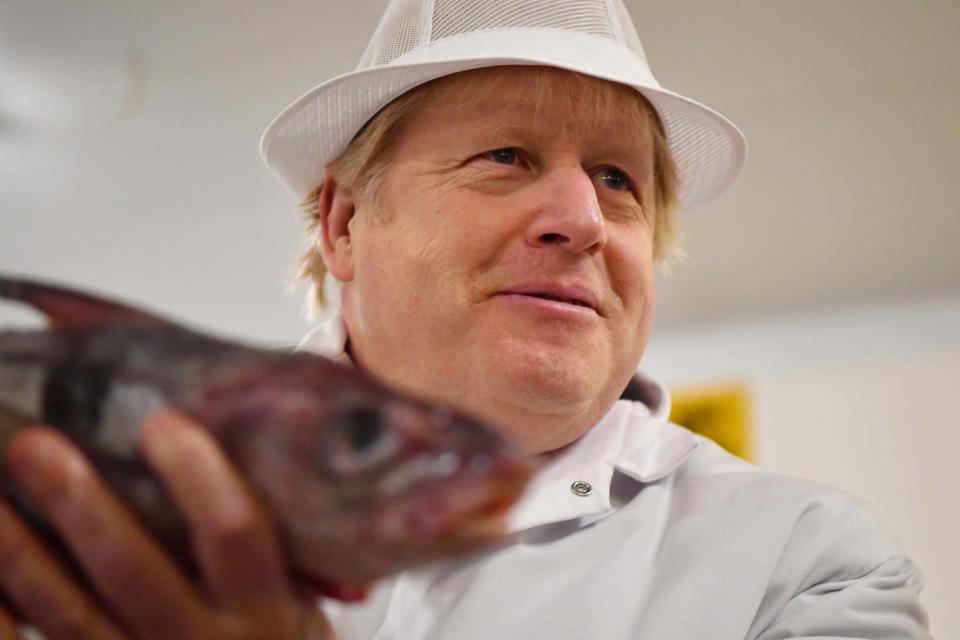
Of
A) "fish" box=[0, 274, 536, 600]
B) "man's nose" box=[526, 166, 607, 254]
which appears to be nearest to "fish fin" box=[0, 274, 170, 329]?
"fish" box=[0, 274, 536, 600]

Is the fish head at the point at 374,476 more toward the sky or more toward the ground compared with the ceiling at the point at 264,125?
more toward the sky

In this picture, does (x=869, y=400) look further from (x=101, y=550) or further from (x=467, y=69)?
(x=101, y=550)

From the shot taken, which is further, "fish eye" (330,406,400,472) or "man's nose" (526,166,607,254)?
"man's nose" (526,166,607,254)

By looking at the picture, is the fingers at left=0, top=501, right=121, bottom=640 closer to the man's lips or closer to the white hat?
the man's lips

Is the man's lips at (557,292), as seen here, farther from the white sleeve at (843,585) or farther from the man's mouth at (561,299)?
the white sleeve at (843,585)

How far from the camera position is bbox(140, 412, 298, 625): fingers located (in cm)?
39

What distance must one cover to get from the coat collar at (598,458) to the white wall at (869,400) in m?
2.38

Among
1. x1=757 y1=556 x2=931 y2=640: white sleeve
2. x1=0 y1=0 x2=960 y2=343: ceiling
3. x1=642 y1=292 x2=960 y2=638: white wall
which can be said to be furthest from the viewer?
x1=642 y1=292 x2=960 y2=638: white wall

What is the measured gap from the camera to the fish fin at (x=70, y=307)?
0.44 m

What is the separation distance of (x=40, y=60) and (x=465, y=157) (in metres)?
1.73

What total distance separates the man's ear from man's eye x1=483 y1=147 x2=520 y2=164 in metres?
0.19

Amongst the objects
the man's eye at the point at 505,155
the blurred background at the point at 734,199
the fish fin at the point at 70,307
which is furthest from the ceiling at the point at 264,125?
the fish fin at the point at 70,307

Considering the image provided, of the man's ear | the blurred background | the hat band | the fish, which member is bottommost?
the blurred background

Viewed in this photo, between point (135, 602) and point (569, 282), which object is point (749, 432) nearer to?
point (569, 282)
